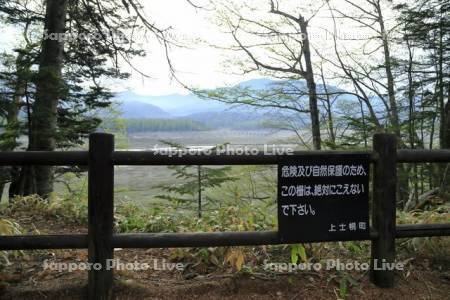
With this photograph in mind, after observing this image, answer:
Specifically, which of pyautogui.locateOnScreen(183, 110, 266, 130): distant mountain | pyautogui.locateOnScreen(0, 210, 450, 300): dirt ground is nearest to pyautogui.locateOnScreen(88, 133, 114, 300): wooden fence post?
pyautogui.locateOnScreen(0, 210, 450, 300): dirt ground

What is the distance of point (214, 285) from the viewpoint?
11.3 feet

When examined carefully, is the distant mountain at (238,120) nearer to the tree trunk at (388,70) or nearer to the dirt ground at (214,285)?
the tree trunk at (388,70)

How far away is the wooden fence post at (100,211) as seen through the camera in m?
3.16

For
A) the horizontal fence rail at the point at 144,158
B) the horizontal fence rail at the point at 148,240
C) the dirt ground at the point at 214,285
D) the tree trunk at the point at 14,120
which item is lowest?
the dirt ground at the point at 214,285

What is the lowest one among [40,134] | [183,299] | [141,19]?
[183,299]

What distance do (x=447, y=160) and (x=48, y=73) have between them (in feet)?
23.2

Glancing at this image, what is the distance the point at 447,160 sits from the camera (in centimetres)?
352

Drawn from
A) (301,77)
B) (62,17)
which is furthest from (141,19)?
(301,77)

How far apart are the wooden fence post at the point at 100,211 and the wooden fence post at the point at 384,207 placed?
2154mm

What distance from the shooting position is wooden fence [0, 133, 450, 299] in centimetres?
315

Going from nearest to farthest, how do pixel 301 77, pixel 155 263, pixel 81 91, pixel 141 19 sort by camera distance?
1. pixel 155 263
2. pixel 141 19
3. pixel 81 91
4. pixel 301 77

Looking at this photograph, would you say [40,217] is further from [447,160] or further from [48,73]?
[447,160]

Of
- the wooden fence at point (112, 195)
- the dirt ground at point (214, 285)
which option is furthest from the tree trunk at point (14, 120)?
the wooden fence at point (112, 195)

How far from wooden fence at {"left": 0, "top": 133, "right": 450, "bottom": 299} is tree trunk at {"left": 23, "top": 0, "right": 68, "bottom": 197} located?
213 inches
